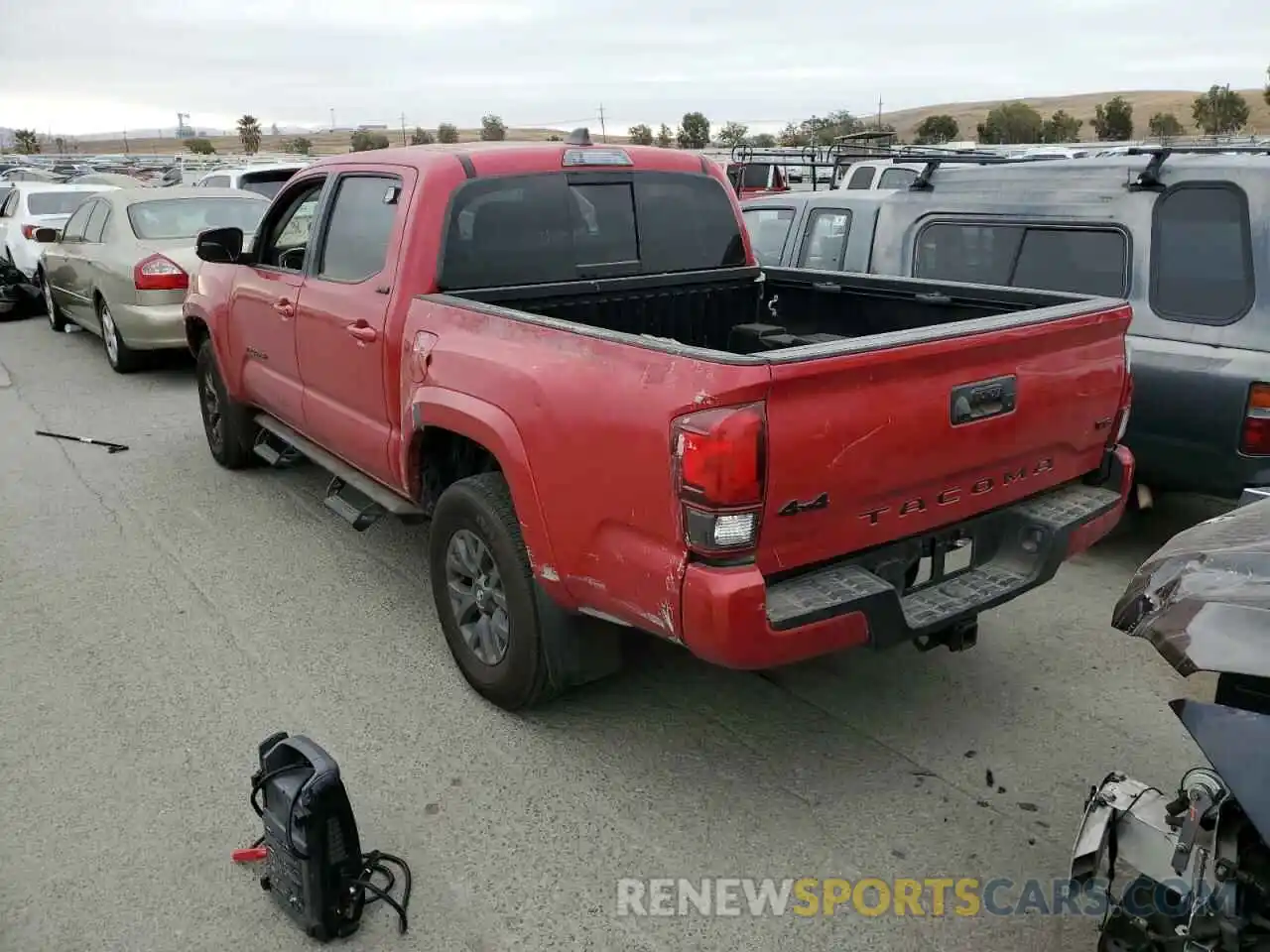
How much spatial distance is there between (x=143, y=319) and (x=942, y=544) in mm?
8239

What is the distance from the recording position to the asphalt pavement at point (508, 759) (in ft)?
9.48

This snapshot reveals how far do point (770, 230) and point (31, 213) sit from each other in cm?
1204

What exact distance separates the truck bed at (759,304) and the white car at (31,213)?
41.0ft

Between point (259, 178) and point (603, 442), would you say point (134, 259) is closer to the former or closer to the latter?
point (259, 178)

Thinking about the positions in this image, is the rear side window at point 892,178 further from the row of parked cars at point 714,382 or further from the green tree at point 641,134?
the green tree at point 641,134

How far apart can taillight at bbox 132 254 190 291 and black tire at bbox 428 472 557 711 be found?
21.6 ft

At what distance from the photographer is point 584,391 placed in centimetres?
311

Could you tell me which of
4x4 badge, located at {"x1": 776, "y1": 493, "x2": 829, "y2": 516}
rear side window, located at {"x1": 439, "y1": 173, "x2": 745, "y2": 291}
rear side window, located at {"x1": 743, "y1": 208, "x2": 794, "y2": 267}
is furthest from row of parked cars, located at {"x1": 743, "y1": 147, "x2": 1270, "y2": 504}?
4x4 badge, located at {"x1": 776, "y1": 493, "x2": 829, "y2": 516}

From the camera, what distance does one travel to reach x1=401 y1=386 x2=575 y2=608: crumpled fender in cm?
333

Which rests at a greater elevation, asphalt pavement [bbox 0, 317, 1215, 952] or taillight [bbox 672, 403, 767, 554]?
taillight [bbox 672, 403, 767, 554]

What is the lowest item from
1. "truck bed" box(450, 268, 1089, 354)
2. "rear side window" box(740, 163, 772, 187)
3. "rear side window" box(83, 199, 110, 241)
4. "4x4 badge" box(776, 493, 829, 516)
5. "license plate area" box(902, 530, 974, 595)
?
"license plate area" box(902, 530, 974, 595)

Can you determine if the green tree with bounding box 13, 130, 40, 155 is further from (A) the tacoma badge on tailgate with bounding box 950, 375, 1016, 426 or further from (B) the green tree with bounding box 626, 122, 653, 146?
(A) the tacoma badge on tailgate with bounding box 950, 375, 1016, 426

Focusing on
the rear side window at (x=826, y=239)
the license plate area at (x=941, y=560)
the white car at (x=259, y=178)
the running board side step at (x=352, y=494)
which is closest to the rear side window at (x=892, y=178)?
the rear side window at (x=826, y=239)

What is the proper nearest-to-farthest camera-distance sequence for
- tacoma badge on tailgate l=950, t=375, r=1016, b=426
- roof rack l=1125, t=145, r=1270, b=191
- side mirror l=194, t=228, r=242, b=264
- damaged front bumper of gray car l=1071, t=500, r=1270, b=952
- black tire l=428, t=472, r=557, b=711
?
1. damaged front bumper of gray car l=1071, t=500, r=1270, b=952
2. tacoma badge on tailgate l=950, t=375, r=1016, b=426
3. black tire l=428, t=472, r=557, b=711
4. roof rack l=1125, t=145, r=1270, b=191
5. side mirror l=194, t=228, r=242, b=264
